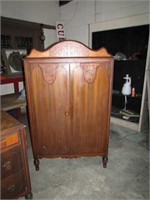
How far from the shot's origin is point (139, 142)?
2.37m

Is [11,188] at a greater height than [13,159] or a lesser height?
lesser

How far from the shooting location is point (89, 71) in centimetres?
146

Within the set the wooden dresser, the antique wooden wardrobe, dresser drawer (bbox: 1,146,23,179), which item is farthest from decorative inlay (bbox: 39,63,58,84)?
dresser drawer (bbox: 1,146,23,179)

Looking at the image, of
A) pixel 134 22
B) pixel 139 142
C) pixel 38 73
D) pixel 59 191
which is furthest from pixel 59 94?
pixel 134 22

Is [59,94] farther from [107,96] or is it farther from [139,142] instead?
[139,142]

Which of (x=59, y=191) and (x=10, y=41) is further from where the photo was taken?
(x=10, y=41)

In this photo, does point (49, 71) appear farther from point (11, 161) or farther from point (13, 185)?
point (13, 185)

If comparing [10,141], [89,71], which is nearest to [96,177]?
[10,141]

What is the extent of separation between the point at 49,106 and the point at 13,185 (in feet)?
2.50

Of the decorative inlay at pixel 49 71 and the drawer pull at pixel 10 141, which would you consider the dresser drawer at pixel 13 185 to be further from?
the decorative inlay at pixel 49 71

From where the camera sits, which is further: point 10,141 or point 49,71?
point 49,71

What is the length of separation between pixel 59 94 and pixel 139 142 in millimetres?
1595

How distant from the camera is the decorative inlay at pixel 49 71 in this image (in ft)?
4.68

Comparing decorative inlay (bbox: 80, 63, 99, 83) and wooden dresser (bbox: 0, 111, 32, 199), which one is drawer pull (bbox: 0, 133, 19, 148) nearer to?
wooden dresser (bbox: 0, 111, 32, 199)
